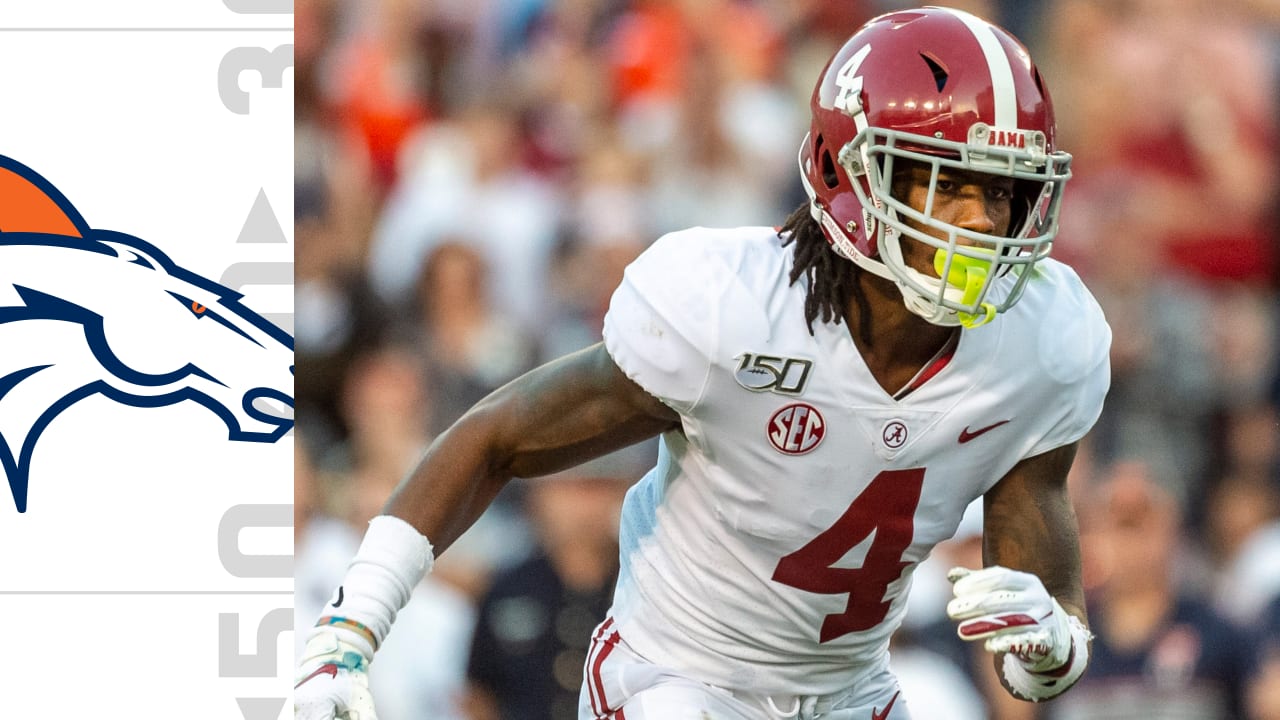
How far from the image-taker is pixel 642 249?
737 centimetres

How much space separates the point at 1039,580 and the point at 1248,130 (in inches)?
179

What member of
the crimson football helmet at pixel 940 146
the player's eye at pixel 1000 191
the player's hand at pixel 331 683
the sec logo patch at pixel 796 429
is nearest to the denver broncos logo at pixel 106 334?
the player's hand at pixel 331 683

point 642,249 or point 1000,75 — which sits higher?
point 1000,75

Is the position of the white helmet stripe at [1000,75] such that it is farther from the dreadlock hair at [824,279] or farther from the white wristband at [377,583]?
the white wristband at [377,583]

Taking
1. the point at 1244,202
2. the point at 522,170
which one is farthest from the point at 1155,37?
the point at 522,170

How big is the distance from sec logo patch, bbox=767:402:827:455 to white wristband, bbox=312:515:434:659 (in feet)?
2.28

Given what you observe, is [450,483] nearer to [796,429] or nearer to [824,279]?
[796,429]

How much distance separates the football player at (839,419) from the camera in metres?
3.26

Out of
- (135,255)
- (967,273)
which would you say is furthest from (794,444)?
(135,255)

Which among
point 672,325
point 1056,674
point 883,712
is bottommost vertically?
point 883,712

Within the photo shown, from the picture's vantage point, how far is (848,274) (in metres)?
3.46

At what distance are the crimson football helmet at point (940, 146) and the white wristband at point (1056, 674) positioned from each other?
2.19ft

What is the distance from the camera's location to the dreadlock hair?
11.1ft

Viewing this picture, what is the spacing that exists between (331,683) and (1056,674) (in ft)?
4.49
